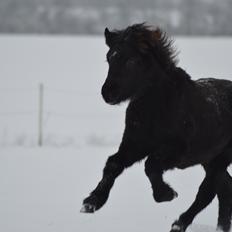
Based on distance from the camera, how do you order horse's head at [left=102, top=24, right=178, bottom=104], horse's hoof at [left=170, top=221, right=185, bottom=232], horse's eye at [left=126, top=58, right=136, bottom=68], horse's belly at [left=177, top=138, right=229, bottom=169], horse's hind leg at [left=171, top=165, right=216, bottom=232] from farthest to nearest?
horse's hind leg at [left=171, top=165, right=216, bottom=232] → horse's hoof at [left=170, top=221, right=185, bottom=232] → horse's belly at [left=177, top=138, right=229, bottom=169] → horse's eye at [left=126, top=58, right=136, bottom=68] → horse's head at [left=102, top=24, right=178, bottom=104]

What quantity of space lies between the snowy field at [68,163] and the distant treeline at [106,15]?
129 feet

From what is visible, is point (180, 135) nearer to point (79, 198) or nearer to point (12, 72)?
point (79, 198)

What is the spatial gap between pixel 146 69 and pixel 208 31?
65635mm

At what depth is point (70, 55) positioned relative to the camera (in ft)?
120

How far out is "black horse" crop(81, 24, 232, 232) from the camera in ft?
15.8

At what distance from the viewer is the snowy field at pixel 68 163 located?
6680 mm

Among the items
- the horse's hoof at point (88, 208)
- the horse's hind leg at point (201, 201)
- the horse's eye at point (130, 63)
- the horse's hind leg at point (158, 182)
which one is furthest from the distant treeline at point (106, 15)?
the horse's hoof at point (88, 208)

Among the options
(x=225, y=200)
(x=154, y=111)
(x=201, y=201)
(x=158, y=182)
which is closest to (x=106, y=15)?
(x=225, y=200)

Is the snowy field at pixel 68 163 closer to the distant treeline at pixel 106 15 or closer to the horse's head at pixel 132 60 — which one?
the horse's head at pixel 132 60

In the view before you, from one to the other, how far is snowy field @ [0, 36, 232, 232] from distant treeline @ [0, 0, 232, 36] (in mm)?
39233

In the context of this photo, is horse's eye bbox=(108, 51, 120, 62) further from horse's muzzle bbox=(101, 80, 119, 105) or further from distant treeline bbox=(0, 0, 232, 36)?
distant treeline bbox=(0, 0, 232, 36)

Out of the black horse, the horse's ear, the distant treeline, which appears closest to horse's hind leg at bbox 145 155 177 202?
the black horse

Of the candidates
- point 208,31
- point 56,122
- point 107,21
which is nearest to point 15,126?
point 56,122

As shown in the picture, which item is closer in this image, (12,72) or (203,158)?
(203,158)
